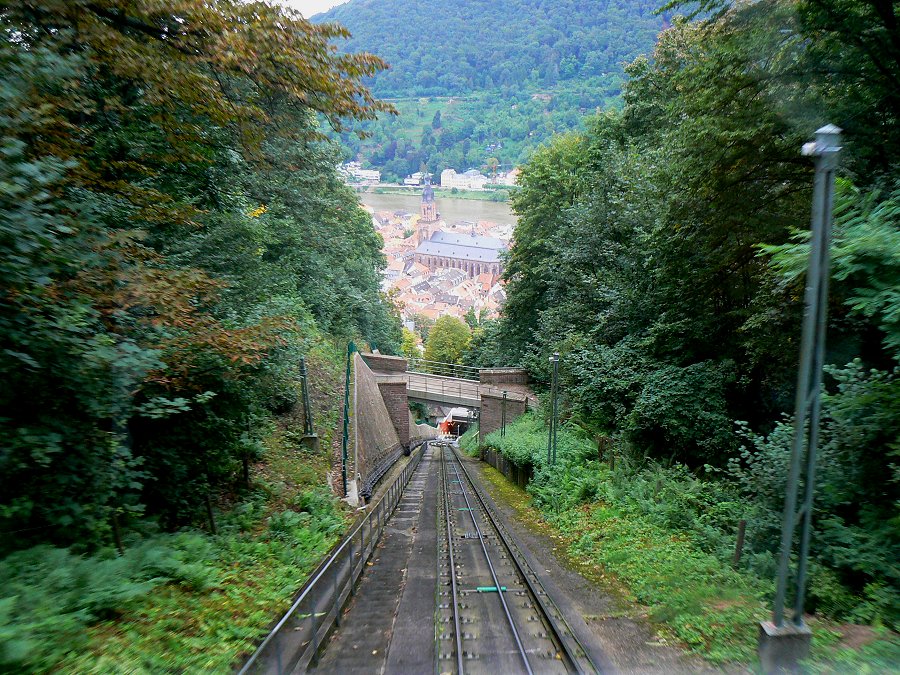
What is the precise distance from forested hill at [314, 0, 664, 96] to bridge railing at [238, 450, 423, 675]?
13281cm

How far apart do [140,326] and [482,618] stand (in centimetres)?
608

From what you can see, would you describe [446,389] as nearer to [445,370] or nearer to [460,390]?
[460,390]

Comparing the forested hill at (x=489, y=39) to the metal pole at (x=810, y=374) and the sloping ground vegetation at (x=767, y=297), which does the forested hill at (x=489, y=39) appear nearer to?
the sloping ground vegetation at (x=767, y=297)

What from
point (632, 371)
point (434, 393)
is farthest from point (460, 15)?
point (632, 371)

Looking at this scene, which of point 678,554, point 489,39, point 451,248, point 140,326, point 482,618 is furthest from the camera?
point 489,39

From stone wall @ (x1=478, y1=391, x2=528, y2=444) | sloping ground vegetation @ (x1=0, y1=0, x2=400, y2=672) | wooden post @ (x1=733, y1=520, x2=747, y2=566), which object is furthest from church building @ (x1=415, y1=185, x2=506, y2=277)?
wooden post @ (x1=733, y1=520, x2=747, y2=566)

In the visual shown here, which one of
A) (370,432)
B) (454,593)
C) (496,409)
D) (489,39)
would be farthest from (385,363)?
(489,39)

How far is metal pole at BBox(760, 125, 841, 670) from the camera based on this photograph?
14.4ft

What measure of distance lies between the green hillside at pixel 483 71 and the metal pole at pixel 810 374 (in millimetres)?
114721

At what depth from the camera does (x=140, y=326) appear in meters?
6.61

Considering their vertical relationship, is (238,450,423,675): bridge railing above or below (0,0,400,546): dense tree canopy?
below

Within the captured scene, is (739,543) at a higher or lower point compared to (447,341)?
lower

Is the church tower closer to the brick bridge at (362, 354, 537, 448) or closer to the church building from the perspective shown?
the church building

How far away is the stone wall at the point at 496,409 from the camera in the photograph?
2728cm
